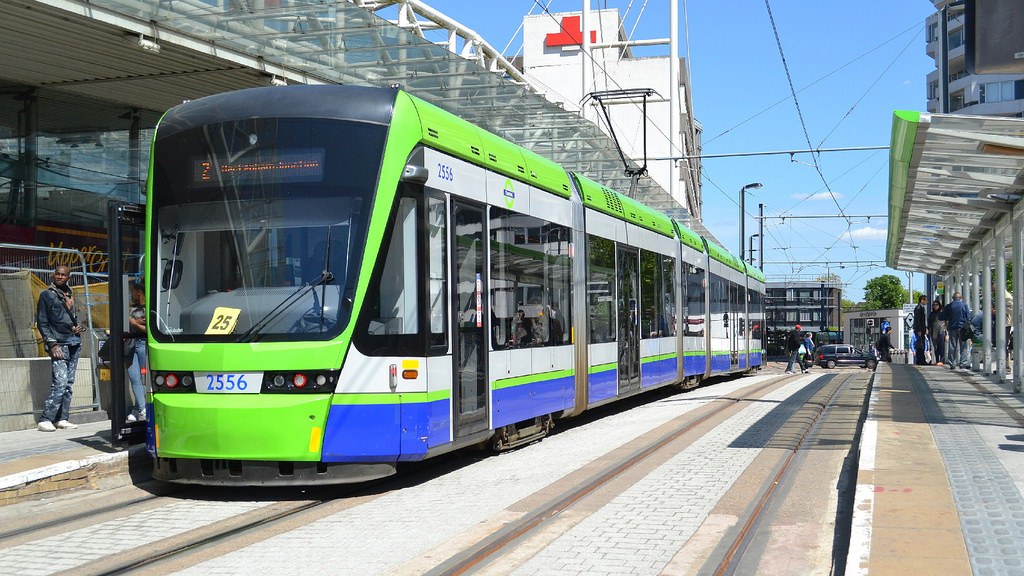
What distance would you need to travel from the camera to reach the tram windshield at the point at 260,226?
27.1 feet

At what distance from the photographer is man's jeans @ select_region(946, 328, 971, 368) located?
24.5 m

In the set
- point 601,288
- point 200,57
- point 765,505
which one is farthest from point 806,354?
point 765,505

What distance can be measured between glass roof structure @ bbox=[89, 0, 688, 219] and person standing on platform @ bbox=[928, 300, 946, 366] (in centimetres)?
1096

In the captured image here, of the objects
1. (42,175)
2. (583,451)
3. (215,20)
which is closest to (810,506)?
(583,451)

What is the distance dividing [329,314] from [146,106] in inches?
493

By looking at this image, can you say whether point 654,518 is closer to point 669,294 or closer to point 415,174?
point 415,174

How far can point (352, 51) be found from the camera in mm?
16859

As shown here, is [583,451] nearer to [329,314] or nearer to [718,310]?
[329,314]

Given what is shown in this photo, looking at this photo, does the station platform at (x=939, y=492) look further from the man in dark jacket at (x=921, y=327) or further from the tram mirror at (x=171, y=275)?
the man in dark jacket at (x=921, y=327)

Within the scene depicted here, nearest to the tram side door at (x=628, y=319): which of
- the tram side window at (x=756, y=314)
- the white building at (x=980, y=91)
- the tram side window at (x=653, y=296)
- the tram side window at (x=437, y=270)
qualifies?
the tram side window at (x=653, y=296)

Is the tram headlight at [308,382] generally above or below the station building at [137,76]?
below

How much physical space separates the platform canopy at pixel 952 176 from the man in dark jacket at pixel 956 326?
1.39 m

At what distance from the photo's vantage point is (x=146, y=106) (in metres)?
19.0

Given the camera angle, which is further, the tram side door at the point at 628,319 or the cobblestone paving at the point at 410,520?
the tram side door at the point at 628,319
